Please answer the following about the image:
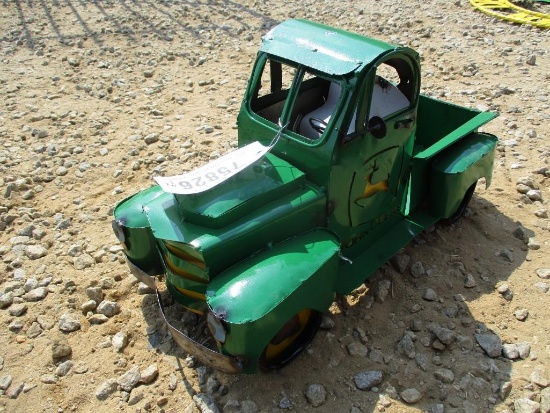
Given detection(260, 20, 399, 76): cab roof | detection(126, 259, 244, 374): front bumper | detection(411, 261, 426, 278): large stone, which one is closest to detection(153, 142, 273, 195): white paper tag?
detection(260, 20, 399, 76): cab roof

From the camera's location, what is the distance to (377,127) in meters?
4.06

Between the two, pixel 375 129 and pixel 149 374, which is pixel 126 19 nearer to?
pixel 375 129

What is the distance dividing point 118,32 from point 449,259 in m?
8.04

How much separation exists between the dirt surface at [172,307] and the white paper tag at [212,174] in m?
1.25

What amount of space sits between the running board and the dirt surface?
0.24 m

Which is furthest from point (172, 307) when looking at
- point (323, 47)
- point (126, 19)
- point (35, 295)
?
point (126, 19)

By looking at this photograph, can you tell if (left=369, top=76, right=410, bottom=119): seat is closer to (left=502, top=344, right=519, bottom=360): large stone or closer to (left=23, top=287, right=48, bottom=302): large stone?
(left=502, top=344, right=519, bottom=360): large stone

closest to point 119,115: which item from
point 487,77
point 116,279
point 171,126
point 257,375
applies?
point 171,126

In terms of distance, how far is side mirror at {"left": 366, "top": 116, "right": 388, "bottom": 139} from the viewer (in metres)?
4.06

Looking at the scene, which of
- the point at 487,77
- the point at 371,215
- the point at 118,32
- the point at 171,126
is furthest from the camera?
the point at 118,32

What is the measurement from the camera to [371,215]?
4.64 metres

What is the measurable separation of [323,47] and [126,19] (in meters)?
7.97

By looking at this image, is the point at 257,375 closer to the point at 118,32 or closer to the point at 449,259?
the point at 449,259

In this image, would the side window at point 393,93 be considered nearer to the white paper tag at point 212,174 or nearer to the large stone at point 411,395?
the white paper tag at point 212,174
